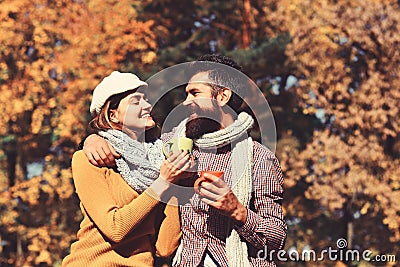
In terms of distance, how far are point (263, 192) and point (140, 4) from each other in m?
11.9

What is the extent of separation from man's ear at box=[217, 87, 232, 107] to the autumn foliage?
957cm

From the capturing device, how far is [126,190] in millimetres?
3168

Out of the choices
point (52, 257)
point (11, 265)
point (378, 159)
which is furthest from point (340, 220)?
point (11, 265)

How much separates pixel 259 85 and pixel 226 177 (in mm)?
11313

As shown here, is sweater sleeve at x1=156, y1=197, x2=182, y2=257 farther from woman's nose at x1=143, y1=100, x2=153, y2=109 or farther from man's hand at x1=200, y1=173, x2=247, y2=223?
woman's nose at x1=143, y1=100, x2=153, y2=109

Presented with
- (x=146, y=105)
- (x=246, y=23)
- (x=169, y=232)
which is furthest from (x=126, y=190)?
(x=246, y=23)

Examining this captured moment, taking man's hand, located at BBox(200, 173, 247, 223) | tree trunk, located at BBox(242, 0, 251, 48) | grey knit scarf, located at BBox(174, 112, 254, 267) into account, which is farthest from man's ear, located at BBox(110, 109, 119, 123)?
tree trunk, located at BBox(242, 0, 251, 48)

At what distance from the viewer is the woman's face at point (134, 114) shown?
10.8 ft

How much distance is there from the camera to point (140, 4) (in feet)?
48.5

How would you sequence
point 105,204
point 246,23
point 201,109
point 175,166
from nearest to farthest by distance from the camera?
point 175,166, point 105,204, point 201,109, point 246,23

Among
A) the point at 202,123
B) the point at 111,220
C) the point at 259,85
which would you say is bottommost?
the point at 111,220

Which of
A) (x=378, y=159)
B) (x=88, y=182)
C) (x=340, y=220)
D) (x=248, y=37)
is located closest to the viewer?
(x=88, y=182)

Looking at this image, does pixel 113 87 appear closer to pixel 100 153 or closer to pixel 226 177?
pixel 100 153

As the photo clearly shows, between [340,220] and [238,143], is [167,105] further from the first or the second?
[238,143]
